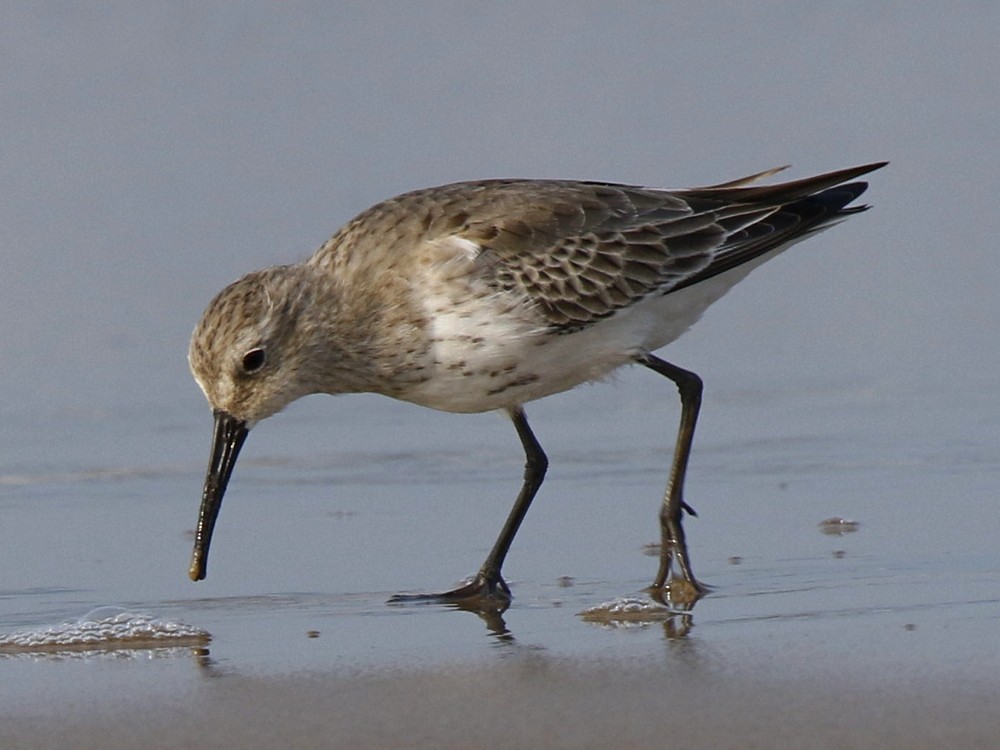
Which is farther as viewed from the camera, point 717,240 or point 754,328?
point 754,328

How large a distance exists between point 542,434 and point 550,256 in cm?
199

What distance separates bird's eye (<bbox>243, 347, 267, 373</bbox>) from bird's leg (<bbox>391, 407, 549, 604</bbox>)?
102cm

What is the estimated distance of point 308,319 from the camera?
289 inches

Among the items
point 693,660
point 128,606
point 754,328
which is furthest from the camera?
point 754,328

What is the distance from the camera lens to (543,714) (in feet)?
16.2

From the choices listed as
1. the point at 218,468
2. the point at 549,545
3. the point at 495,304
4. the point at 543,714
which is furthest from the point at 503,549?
the point at 543,714

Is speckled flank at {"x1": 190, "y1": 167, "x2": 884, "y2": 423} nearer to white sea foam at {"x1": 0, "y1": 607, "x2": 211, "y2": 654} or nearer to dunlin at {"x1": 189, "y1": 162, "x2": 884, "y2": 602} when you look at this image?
dunlin at {"x1": 189, "y1": 162, "x2": 884, "y2": 602}

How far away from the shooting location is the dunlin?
23.4 feet

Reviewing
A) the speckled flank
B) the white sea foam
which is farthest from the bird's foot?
the white sea foam

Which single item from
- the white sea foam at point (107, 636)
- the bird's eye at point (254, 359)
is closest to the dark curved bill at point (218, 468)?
the bird's eye at point (254, 359)

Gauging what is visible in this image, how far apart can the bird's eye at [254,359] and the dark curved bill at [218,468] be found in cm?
19

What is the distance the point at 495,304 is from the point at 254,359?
0.91m

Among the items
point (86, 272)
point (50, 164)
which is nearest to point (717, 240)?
point (86, 272)

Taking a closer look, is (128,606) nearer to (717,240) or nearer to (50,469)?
(50,469)
